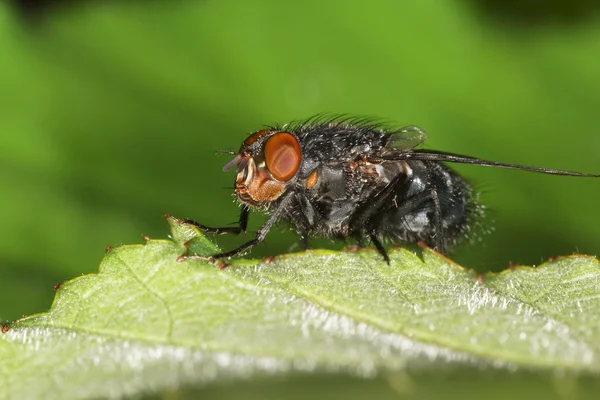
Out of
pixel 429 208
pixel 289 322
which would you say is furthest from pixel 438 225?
pixel 289 322

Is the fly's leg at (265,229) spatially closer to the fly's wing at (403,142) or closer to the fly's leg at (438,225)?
the fly's wing at (403,142)

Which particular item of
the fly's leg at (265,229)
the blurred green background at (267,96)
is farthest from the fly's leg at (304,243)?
the fly's leg at (265,229)

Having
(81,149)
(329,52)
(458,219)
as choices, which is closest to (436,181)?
(458,219)

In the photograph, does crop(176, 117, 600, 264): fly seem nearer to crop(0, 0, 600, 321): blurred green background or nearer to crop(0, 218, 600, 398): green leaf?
crop(0, 0, 600, 321): blurred green background

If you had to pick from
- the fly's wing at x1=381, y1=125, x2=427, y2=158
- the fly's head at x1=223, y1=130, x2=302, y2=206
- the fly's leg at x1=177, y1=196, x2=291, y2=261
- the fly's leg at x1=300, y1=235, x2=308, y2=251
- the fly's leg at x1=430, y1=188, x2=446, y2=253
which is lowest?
the fly's leg at x1=430, y1=188, x2=446, y2=253

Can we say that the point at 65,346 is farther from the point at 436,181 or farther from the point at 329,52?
the point at 329,52

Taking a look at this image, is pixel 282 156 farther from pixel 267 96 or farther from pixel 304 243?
pixel 267 96

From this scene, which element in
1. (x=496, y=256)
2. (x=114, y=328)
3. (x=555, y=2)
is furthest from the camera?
(x=555, y=2)

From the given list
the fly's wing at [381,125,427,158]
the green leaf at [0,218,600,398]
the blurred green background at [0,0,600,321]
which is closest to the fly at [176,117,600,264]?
the fly's wing at [381,125,427,158]
